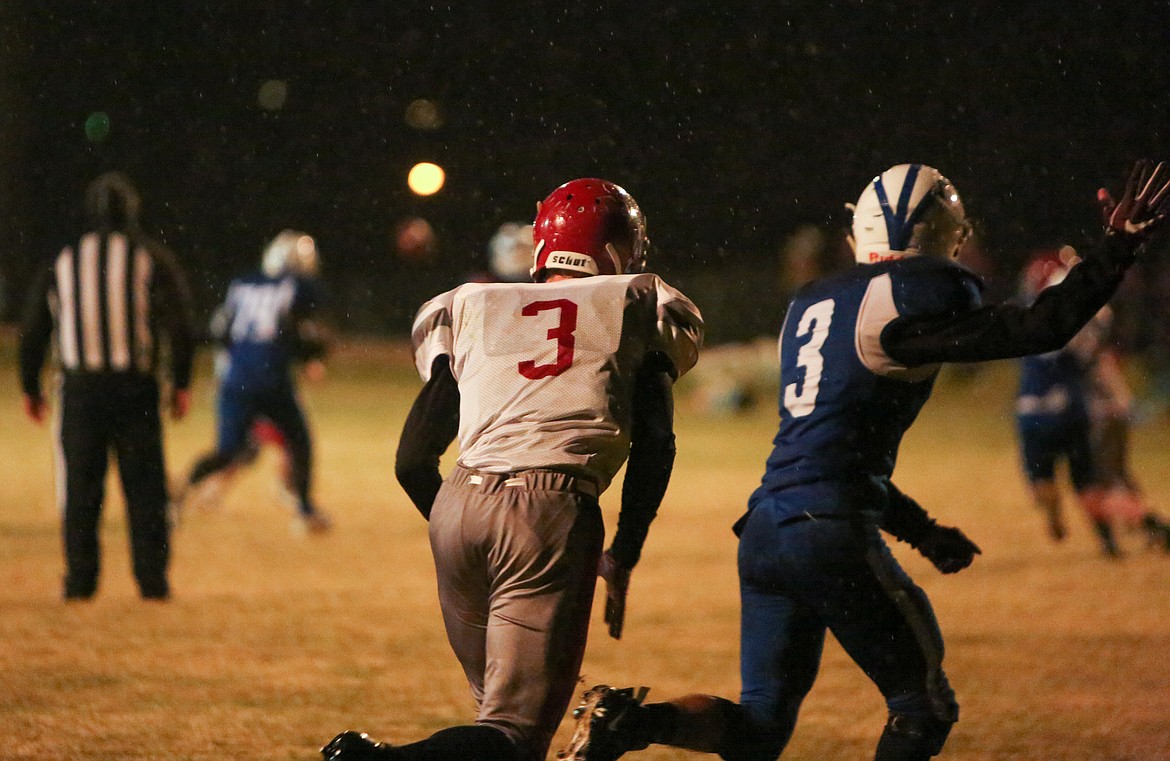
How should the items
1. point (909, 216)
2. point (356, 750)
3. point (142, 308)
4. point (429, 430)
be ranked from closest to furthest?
point (356, 750) → point (429, 430) → point (909, 216) → point (142, 308)

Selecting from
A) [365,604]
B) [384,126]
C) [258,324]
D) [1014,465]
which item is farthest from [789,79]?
[365,604]

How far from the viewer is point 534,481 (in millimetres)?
3197

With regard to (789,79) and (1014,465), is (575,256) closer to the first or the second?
(1014,465)

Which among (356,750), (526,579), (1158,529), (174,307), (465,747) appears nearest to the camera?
(356,750)

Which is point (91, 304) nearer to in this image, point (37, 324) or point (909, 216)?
point (37, 324)

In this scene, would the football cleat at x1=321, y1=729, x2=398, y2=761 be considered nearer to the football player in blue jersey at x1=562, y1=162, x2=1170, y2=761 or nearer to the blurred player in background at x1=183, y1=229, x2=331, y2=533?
the football player in blue jersey at x1=562, y1=162, x2=1170, y2=761

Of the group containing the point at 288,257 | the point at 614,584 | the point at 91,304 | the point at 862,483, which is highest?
the point at 288,257

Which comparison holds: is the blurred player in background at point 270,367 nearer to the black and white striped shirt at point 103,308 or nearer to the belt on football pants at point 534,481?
the black and white striped shirt at point 103,308

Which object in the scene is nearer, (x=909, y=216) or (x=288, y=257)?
(x=909, y=216)

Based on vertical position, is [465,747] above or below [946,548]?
below

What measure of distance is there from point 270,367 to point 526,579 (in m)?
7.08

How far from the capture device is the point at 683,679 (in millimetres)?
5887

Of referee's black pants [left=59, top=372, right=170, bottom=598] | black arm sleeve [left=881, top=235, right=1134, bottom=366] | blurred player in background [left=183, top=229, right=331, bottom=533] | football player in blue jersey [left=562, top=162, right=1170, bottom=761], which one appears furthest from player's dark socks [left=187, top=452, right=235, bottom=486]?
black arm sleeve [left=881, top=235, right=1134, bottom=366]

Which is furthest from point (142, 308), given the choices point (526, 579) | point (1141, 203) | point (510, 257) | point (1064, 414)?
point (1064, 414)
